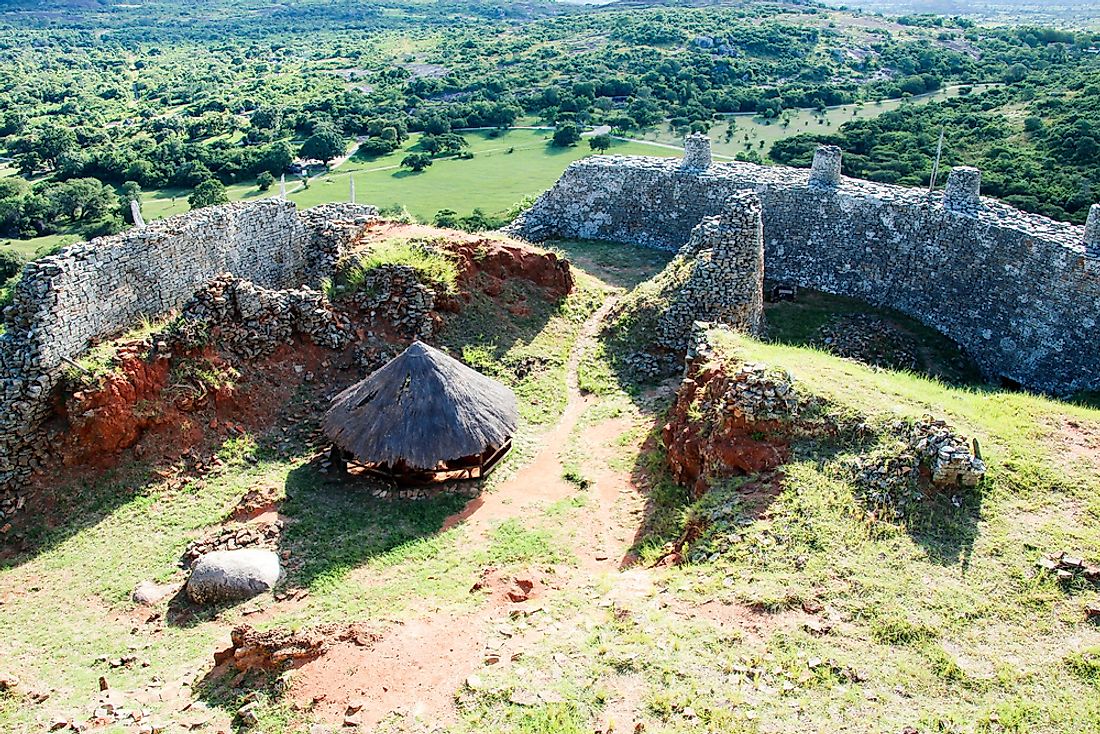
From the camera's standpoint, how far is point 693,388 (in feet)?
47.2

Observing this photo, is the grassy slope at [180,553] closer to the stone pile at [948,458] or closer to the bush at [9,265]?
the stone pile at [948,458]

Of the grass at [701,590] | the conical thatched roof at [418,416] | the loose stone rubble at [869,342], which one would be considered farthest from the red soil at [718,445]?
the loose stone rubble at [869,342]

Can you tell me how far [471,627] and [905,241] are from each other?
1524cm

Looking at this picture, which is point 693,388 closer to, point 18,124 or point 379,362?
point 379,362

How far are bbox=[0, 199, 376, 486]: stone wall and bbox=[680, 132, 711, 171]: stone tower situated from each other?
33.7 ft

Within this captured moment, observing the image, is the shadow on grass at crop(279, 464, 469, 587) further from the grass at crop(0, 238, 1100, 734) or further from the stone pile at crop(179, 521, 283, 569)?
the stone pile at crop(179, 521, 283, 569)

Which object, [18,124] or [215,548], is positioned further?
[18,124]

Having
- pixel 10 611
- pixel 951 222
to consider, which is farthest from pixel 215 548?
pixel 951 222

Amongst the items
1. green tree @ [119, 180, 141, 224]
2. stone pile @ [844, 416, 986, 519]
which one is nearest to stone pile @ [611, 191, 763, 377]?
stone pile @ [844, 416, 986, 519]

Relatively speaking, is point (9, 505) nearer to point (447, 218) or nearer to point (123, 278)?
point (123, 278)

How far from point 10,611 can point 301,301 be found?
22.2 feet

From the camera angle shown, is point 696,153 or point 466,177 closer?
point 696,153

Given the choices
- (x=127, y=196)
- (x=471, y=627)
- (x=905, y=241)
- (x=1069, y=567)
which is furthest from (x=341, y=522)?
(x=127, y=196)

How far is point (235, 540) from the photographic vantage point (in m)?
12.2
